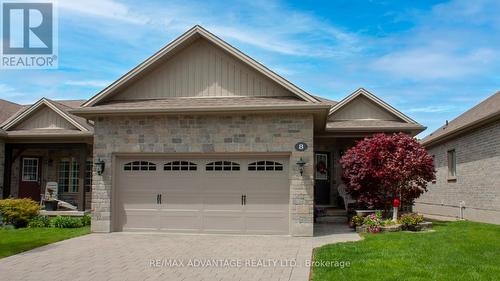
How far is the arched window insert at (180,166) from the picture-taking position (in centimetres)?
1471

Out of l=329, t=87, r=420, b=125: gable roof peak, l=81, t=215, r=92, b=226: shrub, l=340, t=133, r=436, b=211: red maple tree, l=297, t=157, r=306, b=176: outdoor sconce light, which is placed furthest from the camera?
l=329, t=87, r=420, b=125: gable roof peak

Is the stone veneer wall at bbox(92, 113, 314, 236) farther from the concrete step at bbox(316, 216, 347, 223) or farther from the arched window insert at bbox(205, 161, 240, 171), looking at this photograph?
the concrete step at bbox(316, 216, 347, 223)

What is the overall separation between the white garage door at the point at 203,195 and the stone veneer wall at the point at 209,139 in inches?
14.4

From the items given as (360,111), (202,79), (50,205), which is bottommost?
(50,205)

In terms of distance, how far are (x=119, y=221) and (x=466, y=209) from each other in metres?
13.0

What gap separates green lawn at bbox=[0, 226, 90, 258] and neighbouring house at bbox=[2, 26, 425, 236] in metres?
0.95

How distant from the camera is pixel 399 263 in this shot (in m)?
9.05

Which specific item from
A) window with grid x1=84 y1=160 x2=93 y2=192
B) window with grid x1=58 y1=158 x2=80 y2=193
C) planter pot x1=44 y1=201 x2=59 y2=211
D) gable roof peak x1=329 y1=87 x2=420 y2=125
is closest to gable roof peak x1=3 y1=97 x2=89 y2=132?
window with grid x1=84 y1=160 x2=93 y2=192

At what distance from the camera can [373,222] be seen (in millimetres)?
14445

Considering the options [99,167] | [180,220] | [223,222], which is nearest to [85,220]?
[99,167]

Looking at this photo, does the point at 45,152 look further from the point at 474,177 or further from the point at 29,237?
the point at 474,177

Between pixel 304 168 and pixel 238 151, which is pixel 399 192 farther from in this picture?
pixel 238 151

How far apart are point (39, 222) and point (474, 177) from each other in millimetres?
15404

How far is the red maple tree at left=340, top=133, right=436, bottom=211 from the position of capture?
50.5 ft
